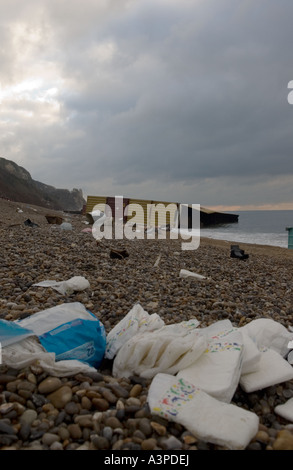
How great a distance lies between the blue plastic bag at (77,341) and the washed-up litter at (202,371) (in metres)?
0.11

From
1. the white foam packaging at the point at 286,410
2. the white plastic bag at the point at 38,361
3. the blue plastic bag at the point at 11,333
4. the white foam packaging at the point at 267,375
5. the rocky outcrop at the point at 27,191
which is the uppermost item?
the rocky outcrop at the point at 27,191

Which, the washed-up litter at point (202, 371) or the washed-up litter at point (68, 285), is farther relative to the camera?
the washed-up litter at point (68, 285)

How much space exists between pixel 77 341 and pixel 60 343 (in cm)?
12

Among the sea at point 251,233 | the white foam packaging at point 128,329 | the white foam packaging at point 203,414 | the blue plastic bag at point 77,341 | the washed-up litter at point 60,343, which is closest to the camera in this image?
the white foam packaging at point 203,414

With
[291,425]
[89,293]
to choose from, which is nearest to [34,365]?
[291,425]

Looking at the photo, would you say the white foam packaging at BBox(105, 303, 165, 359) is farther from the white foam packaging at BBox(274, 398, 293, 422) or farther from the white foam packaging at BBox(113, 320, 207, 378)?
the white foam packaging at BBox(274, 398, 293, 422)

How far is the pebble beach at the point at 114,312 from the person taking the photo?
1.54 meters

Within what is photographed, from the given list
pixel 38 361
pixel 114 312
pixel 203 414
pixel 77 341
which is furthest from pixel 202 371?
pixel 114 312

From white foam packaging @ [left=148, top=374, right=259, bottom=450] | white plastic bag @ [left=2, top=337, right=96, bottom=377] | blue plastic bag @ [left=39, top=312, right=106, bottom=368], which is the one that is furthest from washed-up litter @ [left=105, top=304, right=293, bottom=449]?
white plastic bag @ [left=2, top=337, right=96, bottom=377]

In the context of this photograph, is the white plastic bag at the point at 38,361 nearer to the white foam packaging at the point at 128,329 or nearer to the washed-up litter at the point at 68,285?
the white foam packaging at the point at 128,329

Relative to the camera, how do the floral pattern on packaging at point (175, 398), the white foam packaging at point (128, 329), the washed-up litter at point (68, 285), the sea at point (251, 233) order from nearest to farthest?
the floral pattern on packaging at point (175, 398)
the white foam packaging at point (128, 329)
the washed-up litter at point (68, 285)
the sea at point (251, 233)

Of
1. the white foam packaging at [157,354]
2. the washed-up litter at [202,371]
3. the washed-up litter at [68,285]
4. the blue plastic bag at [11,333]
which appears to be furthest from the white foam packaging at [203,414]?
the washed-up litter at [68,285]

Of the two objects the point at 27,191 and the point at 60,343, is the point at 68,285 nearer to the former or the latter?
the point at 60,343
